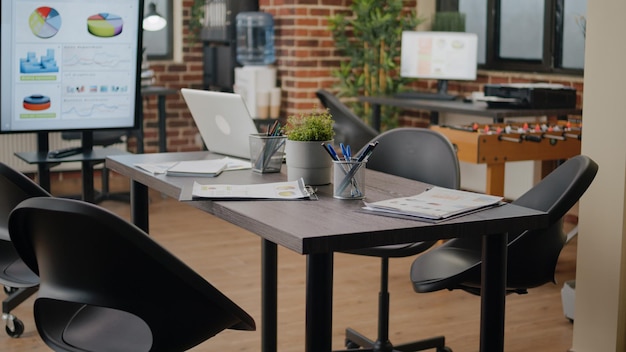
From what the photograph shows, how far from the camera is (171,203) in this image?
6.46m

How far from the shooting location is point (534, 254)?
261 cm

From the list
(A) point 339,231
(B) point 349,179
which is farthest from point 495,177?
(A) point 339,231

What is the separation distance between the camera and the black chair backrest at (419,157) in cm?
326

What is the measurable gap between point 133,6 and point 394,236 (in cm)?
228

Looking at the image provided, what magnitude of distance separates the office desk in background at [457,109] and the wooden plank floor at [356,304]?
2.57ft

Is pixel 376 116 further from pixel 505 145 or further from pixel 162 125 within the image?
pixel 505 145

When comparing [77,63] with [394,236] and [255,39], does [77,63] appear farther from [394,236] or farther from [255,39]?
[255,39]

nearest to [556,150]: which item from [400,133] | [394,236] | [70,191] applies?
[400,133]

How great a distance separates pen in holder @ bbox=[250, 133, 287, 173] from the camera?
108 inches

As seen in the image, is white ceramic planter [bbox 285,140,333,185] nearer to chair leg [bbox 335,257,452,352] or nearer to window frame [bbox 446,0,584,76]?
chair leg [bbox 335,257,452,352]

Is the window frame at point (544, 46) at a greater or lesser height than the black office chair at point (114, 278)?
greater

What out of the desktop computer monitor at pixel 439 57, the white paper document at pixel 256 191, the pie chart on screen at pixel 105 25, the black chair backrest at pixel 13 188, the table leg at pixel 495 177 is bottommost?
the table leg at pixel 495 177

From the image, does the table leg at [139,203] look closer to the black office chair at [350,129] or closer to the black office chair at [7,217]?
the black office chair at [7,217]

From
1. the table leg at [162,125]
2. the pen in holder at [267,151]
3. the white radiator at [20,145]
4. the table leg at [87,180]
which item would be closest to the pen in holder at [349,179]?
the pen in holder at [267,151]
